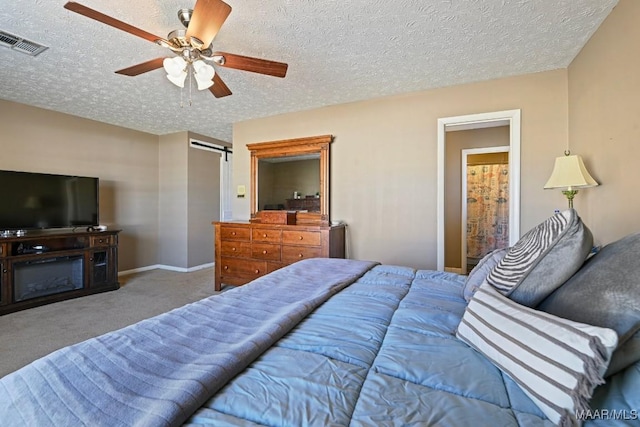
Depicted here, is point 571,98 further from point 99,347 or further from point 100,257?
point 100,257

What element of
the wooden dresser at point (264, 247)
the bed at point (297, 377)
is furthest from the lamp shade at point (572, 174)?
the wooden dresser at point (264, 247)

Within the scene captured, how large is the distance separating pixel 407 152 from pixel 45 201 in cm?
450

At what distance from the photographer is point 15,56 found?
2.51 metres

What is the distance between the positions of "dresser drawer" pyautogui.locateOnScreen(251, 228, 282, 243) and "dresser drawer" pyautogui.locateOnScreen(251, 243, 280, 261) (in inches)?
2.4

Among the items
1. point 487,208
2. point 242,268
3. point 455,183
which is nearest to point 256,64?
point 242,268

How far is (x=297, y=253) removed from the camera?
3430mm

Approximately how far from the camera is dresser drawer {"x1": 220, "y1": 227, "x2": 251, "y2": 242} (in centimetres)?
374

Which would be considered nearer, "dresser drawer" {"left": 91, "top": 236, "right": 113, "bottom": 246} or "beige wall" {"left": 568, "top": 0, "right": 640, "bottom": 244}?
"beige wall" {"left": 568, "top": 0, "right": 640, "bottom": 244}

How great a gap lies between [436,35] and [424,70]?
0.60 metres

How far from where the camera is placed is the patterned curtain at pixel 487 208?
16.6ft

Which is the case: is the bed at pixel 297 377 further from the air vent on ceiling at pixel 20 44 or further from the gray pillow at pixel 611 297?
the air vent on ceiling at pixel 20 44

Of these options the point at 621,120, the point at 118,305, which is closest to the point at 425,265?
the point at 621,120

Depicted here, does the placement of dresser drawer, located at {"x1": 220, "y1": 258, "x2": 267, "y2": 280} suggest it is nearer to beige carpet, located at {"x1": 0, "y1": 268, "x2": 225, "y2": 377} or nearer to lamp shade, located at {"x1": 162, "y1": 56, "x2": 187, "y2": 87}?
beige carpet, located at {"x1": 0, "y1": 268, "x2": 225, "y2": 377}

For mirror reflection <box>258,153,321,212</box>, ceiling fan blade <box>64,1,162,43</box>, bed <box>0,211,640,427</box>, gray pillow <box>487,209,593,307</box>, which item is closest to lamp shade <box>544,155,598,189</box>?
gray pillow <box>487,209,593,307</box>
